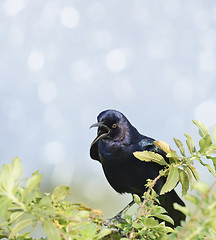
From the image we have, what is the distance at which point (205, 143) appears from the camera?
999 millimetres

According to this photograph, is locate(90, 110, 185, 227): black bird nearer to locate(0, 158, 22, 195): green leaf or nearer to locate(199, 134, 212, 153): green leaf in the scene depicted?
locate(199, 134, 212, 153): green leaf

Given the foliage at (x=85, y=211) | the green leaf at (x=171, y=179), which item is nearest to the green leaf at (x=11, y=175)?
the foliage at (x=85, y=211)

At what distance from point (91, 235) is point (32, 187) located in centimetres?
16

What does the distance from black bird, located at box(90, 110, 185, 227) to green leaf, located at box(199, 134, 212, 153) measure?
0.98 metres

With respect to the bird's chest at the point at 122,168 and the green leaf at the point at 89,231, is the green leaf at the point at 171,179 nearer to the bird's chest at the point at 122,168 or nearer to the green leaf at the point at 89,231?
the green leaf at the point at 89,231

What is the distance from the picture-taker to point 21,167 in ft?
2.18

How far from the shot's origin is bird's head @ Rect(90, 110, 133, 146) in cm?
205

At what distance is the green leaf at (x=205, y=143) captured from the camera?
38.9 inches

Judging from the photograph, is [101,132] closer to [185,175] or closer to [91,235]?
[185,175]

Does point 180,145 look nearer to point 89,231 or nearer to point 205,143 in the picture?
point 205,143

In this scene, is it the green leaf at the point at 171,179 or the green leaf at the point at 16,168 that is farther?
the green leaf at the point at 171,179

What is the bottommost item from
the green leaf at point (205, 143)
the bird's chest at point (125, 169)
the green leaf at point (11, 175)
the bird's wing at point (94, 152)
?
the green leaf at point (11, 175)

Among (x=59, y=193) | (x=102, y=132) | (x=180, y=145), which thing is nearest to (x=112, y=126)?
(x=102, y=132)

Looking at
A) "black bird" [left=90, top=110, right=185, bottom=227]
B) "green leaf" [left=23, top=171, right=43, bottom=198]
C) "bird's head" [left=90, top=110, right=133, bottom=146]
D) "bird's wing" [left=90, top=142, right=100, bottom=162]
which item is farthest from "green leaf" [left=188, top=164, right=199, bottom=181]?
"bird's wing" [left=90, top=142, right=100, bottom=162]
